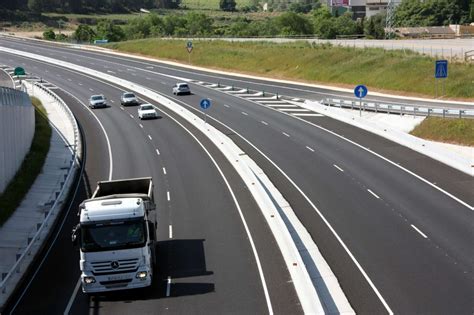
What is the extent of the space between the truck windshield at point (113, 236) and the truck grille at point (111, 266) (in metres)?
0.35

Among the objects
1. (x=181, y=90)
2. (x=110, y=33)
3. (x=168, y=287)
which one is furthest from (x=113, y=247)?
(x=110, y=33)

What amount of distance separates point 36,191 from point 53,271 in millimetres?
13208

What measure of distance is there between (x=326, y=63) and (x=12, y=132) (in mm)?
57459

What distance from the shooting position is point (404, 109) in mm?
48906

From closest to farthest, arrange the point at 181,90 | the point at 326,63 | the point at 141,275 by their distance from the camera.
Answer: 1. the point at 141,275
2. the point at 181,90
3. the point at 326,63

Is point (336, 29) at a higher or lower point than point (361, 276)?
higher

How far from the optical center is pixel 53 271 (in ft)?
68.0

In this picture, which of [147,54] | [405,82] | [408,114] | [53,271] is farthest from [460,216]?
[147,54]

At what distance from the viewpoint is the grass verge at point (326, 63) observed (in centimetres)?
6654

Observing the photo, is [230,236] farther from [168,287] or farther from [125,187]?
[168,287]

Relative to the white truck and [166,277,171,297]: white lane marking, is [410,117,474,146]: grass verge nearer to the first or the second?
[166,277,171,297]: white lane marking

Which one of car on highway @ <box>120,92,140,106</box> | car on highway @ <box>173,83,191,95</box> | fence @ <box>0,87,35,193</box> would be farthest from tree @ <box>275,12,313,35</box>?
fence @ <box>0,87,35,193</box>

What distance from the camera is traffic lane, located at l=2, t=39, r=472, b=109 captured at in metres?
65.7

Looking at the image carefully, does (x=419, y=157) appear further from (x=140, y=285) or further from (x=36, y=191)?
(x=140, y=285)
